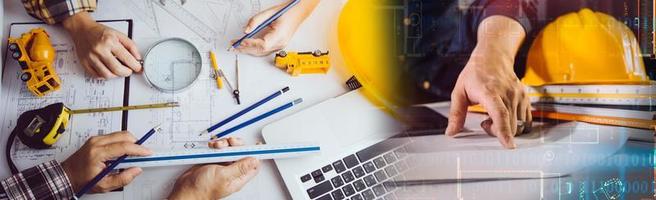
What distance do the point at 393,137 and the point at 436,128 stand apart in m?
0.09

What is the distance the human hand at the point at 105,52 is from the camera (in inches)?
42.1

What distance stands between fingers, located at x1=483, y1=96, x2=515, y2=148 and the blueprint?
0.76 metres

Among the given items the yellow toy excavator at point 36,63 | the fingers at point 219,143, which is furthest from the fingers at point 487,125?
the yellow toy excavator at point 36,63

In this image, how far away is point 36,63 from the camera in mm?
1064

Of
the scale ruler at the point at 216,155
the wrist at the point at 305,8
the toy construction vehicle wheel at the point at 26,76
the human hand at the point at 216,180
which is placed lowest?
the human hand at the point at 216,180

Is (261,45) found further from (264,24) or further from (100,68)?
(100,68)

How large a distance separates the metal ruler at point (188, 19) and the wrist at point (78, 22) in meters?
0.15

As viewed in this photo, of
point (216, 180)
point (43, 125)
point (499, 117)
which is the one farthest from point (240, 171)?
point (499, 117)

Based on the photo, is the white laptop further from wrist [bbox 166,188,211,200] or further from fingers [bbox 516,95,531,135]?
wrist [bbox 166,188,211,200]

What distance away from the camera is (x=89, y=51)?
3.55ft

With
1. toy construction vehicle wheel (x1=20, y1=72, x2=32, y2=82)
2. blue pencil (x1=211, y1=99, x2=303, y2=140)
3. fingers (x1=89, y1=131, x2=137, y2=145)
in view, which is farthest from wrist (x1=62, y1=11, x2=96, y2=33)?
blue pencil (x1=211, y1=99, x2=303, y2=140)

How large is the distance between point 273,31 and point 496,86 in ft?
1.55

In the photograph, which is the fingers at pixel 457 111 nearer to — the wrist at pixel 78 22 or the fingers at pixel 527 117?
the fingers at pixel 527 117

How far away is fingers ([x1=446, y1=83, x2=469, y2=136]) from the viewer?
1049mm
